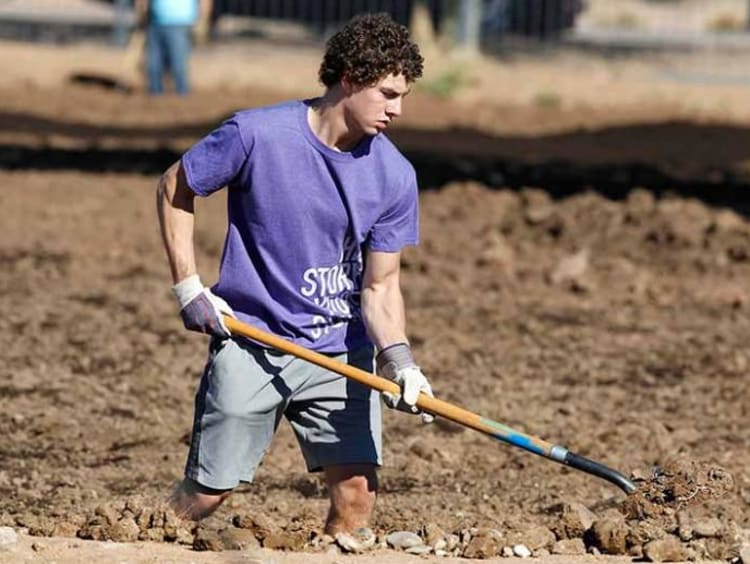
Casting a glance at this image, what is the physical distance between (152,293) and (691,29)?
22.5 meters

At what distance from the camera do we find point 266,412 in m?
5.82

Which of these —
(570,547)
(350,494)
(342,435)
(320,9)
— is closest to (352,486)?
(350,494)

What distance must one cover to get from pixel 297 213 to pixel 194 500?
104 centimetres

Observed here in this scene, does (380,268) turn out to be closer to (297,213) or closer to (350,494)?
(297,213)

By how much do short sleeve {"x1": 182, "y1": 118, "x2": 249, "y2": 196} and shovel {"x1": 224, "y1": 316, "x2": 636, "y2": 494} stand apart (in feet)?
1.48

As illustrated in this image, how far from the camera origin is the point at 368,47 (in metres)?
5.52

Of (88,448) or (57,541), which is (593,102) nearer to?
(88,448)

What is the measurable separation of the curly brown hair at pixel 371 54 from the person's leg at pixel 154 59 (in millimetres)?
15912

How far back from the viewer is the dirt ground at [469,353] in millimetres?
6082

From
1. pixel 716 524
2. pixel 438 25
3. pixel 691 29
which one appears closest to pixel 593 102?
pixel 438 25

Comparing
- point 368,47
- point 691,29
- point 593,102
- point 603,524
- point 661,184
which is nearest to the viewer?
point 368,47

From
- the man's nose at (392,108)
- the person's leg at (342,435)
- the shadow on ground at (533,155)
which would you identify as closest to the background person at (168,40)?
the shadow on ground at (533,155)

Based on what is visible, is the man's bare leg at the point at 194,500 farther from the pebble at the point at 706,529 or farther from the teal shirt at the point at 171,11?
the teal shirt at the point at 171,11

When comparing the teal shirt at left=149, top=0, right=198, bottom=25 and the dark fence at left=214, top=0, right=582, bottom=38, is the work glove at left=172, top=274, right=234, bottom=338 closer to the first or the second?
the teal shirt at left=149, top=0, right=198, bottom=25
